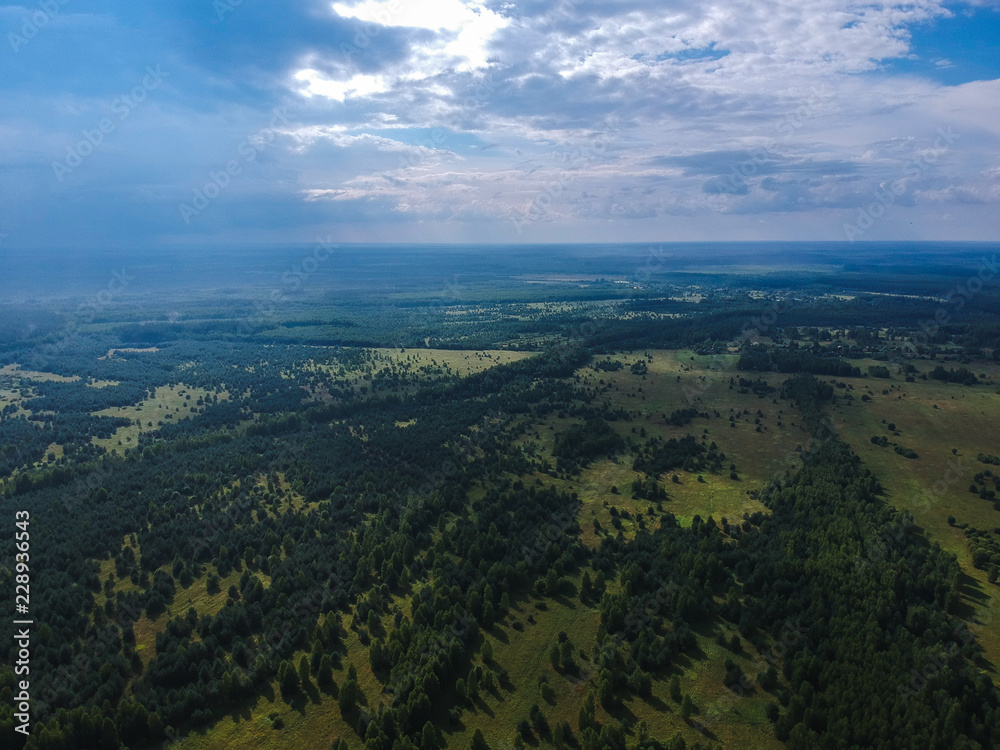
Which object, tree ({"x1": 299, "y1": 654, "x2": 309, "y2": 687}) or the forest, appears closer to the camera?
the forest

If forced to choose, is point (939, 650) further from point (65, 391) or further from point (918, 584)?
point (65, 391)

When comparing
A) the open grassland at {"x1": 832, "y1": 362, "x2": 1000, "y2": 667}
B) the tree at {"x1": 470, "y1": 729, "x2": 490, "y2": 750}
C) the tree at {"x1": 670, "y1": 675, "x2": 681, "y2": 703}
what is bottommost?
the tree at {"x1": 470, "y1": 729, "x2": 490, "y2": 750}

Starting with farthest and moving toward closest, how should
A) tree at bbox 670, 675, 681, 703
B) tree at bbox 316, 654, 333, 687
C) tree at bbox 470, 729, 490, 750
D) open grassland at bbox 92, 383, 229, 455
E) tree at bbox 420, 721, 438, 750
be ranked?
open grassland at bbox 92, 383, 229, 455 < tree at bbox 316, 654, 333, 687 < tree at bbox 670, 675, 681, 703 < tree at bbox 470, 729, 490, 750 < tree at bbox 420, 721, 438, 750

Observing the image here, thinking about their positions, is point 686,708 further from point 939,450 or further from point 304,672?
point 939,450

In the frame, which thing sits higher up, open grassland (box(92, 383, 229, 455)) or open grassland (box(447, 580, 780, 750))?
open grassland (box(92, 383, 229, 455))

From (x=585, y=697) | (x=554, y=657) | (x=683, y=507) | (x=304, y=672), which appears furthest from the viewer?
(x=683, y=507)

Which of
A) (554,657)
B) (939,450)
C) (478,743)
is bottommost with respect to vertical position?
(478,743)

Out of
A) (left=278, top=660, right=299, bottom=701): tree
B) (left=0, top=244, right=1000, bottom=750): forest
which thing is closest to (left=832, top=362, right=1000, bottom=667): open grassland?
(left=0, top=244, right=1000, bottom=750): forest

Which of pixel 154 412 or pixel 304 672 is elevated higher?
pixel 154 412

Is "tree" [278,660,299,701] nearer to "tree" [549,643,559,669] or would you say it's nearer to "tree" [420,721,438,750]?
"tree" [420,721,438,750]

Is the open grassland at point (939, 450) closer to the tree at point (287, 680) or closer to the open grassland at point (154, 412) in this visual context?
the tree at point (287, 680)

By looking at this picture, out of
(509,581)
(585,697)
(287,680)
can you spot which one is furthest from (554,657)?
(287,680)
